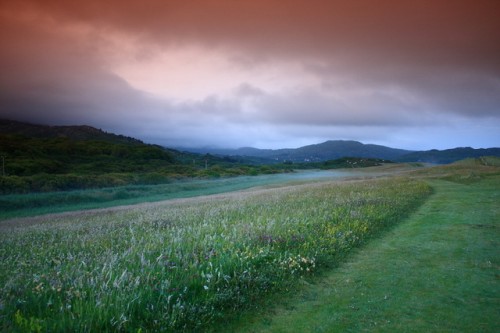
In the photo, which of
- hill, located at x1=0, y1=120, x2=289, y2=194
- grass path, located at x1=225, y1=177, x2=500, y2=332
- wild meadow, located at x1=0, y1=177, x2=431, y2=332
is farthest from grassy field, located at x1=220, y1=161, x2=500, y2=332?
hill, located at x1=0, y1=120, x2=289, y2=194

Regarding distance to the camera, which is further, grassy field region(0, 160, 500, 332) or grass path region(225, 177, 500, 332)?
grass path region(225, 177, 500, 332)

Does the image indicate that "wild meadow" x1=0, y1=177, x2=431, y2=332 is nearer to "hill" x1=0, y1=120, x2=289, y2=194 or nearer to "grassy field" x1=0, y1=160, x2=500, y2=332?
"grassy field" x1=0, y1=160, x2=500, y2=332

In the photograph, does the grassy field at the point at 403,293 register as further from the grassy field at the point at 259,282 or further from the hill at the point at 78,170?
the hill at the point at 78,170

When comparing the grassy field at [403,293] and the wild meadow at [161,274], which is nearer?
the wild meadow at [161,274]

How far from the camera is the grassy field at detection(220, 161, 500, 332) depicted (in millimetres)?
6363

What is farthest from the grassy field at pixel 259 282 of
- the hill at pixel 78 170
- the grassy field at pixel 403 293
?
the hill at pixel 78 170

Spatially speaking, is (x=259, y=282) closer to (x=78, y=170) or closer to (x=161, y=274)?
(x=161, y=274)

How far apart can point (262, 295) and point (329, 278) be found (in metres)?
2.30

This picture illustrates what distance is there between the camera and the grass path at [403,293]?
6.36 m

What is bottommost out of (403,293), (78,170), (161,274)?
(78,170)

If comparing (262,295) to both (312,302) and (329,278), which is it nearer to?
(312,302)

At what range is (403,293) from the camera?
7.78 metres

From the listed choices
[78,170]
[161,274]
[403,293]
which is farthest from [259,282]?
[78,170]

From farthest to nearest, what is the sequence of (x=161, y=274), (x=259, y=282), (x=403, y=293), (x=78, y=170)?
(x=78, y=170)
(x=259, y=282)
(x=403, y=293)
(x=161, y=274)
